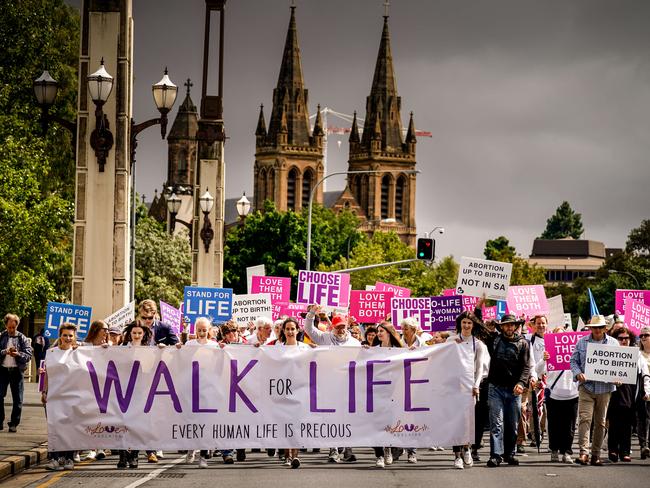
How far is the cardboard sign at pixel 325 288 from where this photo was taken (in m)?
28.1

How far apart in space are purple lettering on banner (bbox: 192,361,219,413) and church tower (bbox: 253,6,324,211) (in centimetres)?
16979

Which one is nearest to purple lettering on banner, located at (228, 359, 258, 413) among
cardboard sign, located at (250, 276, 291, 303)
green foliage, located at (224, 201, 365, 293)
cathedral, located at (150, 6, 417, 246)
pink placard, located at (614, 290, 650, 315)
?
pink placard, located at (614, 290, 650, 315)

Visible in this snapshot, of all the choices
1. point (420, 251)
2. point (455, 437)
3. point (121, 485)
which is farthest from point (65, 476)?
point (420, 251)

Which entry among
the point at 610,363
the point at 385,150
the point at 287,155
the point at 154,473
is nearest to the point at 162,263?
the point at 610,363

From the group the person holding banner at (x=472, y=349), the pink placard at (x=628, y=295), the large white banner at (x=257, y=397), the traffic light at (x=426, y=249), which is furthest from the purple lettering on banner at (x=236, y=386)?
the traffic light at (x=426, y=249)

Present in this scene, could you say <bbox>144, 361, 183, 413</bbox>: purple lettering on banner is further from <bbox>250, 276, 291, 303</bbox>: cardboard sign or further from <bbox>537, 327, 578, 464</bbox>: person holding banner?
<bbox>250, 276, 291, 303</bbox>: cardboard sign

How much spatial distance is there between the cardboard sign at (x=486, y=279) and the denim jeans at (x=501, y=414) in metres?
5.66

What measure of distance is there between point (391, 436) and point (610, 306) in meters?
86.5

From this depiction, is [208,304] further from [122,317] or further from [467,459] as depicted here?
[467,459]

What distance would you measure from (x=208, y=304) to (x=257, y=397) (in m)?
8.26

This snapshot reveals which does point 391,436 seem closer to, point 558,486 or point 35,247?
point 558,486

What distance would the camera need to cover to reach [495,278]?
23625 mm

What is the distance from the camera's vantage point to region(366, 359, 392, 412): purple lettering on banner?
58.0ft

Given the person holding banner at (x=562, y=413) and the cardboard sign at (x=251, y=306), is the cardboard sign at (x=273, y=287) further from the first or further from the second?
the person holding banner at (x=562, y=413)
